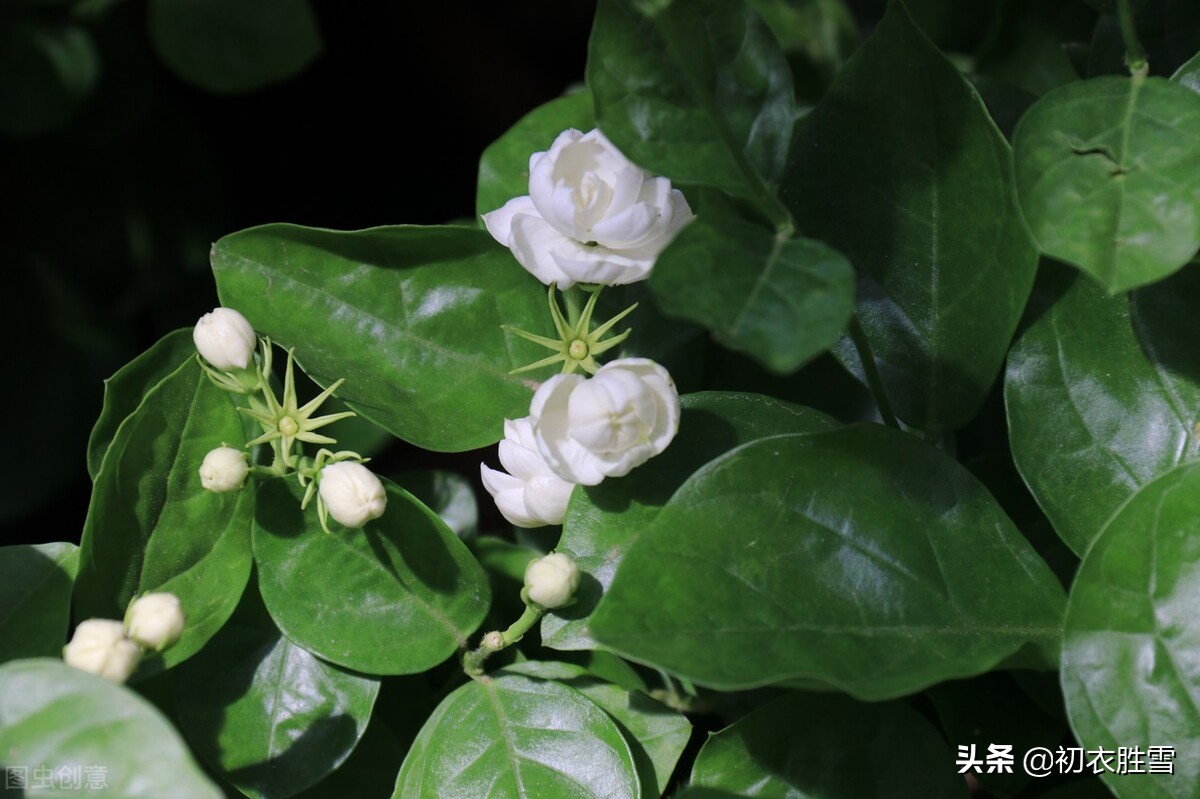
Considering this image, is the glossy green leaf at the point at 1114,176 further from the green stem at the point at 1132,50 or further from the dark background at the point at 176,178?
the dark background at the point at 176,178

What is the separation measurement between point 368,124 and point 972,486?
1.12 meters

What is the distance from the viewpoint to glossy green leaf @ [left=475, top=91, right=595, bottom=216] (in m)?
0.86

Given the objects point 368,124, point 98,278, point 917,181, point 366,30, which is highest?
point 917,181

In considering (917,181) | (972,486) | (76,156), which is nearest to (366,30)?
(76,156)

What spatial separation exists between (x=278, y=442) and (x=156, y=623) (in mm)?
135

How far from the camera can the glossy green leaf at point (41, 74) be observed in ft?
4.13

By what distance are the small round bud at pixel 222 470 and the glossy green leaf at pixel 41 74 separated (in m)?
0.77

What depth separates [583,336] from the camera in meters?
0.72

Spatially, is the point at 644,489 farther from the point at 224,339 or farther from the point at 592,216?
the point at 224,339

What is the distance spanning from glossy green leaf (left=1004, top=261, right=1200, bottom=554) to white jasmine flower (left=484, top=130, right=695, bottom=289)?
0.79 ft

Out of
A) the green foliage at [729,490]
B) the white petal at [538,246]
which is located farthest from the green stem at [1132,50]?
the white petal at [538,246]

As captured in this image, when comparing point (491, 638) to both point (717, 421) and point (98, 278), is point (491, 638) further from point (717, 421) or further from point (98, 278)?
point (98, 278)

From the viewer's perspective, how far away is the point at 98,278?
4.72 ft

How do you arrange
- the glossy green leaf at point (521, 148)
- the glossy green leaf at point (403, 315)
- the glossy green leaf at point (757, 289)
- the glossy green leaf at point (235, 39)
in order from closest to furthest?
the glossy green leaf at point (757, 289), the glossy green leaf at point (403, 315), the glossy green leaf at point (521, 148), the glossy green leaf at point (235, 39)
